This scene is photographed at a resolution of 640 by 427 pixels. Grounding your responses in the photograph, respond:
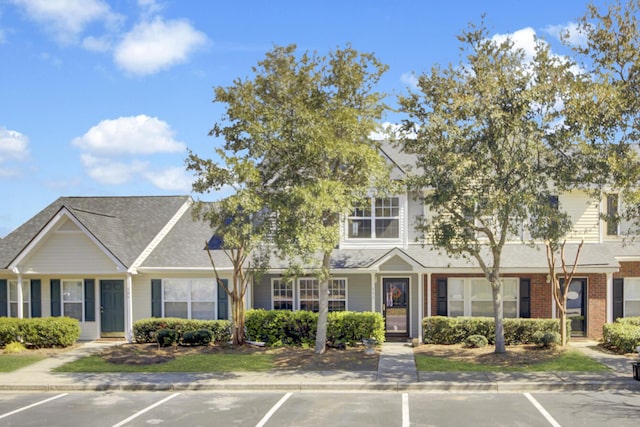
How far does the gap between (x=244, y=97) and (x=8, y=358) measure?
11.1 meters

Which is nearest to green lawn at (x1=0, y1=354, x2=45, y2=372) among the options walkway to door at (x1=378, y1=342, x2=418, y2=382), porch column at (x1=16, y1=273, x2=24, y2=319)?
porch column at (x1=16, y1=273, x2=24, y2=319)

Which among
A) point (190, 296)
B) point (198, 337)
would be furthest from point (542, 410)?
point (190, 296)

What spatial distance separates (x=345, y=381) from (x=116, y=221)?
14.5 m

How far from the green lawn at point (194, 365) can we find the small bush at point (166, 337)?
6.53ft

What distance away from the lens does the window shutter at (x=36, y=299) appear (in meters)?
25.0

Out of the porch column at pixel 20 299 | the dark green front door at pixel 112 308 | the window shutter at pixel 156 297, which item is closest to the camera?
the porch column at pixel 20 299

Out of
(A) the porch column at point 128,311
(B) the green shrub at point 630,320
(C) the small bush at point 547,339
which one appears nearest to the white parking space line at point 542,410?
(C) the small bush at point 547,339

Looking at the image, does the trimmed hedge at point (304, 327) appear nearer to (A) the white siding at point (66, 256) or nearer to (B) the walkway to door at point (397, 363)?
(B) the walkway to door at point (397, 363)

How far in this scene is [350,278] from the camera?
23.7m

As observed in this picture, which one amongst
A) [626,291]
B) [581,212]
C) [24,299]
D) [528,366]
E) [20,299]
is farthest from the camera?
[24,299]

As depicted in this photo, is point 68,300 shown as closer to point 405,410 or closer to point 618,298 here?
point 405,410

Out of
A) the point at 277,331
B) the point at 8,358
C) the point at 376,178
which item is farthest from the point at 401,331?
the point at 8,358

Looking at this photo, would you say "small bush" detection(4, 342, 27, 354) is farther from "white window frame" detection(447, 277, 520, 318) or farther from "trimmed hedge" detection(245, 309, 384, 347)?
"white window frame" detection(447, 277, 520, 318)

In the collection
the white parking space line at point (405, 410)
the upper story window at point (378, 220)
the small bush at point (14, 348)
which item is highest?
the upper story window at point (378, 220)
